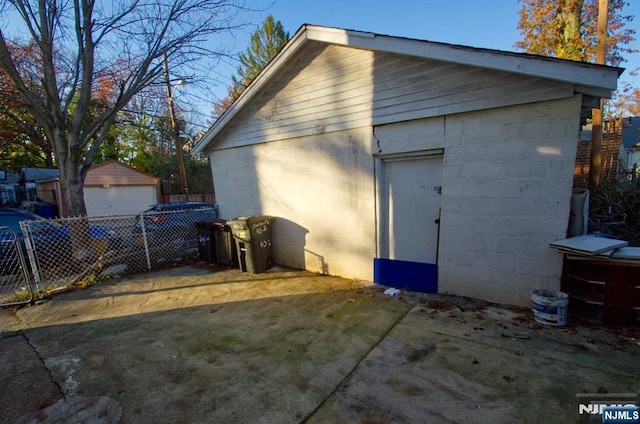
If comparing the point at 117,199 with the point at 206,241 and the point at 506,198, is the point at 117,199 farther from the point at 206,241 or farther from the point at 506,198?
the point at 506,198

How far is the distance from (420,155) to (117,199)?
56.3 ft

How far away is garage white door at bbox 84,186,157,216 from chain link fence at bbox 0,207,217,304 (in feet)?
28.3

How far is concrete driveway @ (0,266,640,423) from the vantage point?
236 centimetres

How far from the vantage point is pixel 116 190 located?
52.1 feet

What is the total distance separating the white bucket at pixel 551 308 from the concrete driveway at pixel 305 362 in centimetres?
11

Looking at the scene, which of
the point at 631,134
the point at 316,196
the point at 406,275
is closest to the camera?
the point at 406,275

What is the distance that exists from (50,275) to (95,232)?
1.57 m

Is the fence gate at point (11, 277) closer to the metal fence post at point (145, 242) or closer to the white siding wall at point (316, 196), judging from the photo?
the metal fence post at point (145, 242)

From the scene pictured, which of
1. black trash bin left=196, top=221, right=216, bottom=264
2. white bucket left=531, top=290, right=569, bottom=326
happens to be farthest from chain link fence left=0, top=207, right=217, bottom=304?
white bucket left=531, top=290, right=569, bottom=326

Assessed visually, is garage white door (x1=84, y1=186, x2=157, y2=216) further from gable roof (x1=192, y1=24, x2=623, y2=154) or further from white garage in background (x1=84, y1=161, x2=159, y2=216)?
gable roof (x1=192, y1=24, x2=623, y2=154)

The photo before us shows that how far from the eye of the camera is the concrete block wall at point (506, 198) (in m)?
3.62

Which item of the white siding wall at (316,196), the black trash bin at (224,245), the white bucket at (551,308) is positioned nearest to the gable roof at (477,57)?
the white siding wall at (316,196)

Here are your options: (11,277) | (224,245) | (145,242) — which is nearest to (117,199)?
(11,277)

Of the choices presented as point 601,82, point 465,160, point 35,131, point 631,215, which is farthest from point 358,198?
point 35,131
